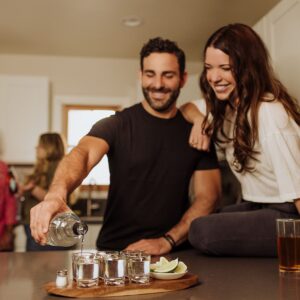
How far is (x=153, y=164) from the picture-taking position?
1973 millimetres

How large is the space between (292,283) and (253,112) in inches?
24.1

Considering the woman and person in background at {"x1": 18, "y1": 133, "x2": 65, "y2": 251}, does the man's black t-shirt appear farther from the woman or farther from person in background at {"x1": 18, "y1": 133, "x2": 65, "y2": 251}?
person in background at {"x1": 18, "y1": 133, "x2": 65, "y2": 251}

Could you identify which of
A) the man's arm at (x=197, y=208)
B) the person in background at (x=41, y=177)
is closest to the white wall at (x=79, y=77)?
the person in background at (x=41, y=177)

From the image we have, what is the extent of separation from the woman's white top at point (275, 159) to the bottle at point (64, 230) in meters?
0.67

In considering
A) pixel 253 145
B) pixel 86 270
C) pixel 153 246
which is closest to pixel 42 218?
pixel 86 270

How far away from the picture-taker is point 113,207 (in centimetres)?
199

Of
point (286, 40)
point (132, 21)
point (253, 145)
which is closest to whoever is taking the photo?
point (253, 145)

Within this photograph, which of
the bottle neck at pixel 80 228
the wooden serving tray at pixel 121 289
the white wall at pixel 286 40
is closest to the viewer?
the wooden serving tray at pixel 121 289

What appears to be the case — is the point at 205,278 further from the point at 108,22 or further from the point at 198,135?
the point at 108,22

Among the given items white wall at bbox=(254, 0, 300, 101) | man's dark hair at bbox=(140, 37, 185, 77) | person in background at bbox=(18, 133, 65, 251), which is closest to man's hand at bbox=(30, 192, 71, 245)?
man's dark hair at bbox=(140, 37, 185, 77)

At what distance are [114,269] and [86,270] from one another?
0.06m

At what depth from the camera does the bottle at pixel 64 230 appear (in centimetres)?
115

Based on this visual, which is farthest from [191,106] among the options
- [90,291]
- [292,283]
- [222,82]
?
[90,291]

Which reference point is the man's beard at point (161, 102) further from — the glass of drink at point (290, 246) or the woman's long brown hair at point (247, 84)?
the glass of drink at point (290, 246)
